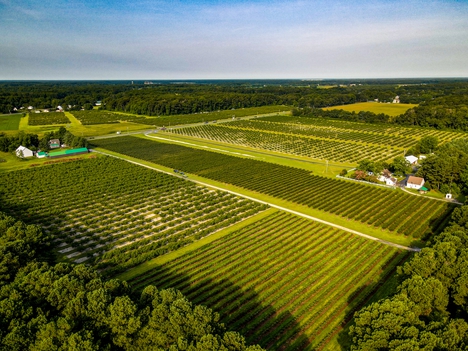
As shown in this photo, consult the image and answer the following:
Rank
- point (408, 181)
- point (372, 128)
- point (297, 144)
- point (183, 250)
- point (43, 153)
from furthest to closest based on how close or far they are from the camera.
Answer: point (372, 128) → point (297, 144) → point (43, 153) → point (408, 181) → point (183, 250)

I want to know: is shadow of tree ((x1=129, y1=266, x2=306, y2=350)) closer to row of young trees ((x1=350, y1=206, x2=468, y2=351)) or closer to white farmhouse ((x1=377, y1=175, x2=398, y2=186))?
row of young trees ((x1=350, y1=206, x2=468, y2=351))

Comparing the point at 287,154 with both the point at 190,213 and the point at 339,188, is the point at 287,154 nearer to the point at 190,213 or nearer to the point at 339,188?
the point at 339,188

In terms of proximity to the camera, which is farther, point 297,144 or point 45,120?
point 45,120

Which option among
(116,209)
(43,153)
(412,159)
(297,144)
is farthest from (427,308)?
(43,153)

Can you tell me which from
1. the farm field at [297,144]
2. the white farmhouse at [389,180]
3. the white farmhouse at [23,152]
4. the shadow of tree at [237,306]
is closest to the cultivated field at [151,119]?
the farm field at [297,144]

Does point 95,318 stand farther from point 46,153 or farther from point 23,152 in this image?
point 23,152

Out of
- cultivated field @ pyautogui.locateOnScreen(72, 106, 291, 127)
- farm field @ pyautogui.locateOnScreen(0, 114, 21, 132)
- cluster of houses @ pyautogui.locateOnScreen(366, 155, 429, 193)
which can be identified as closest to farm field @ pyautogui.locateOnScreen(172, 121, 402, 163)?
cluster of houses @ pyautogui.locateOnScreen(366, 155, 429, 193)

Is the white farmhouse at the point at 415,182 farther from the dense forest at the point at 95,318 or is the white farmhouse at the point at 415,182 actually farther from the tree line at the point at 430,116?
the tree line at the point at 430,116
